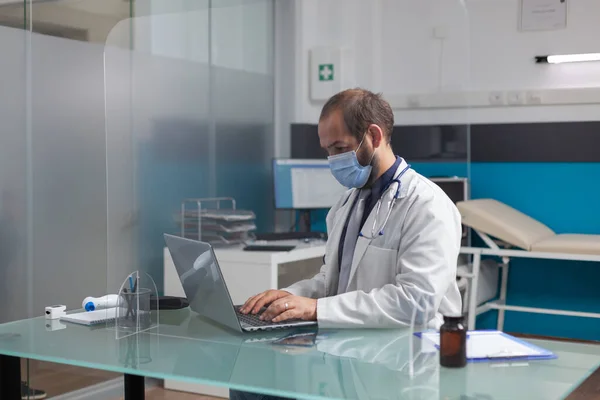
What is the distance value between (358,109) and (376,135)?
0.09 meters

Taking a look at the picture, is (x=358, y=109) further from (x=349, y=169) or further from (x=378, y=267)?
(x=378, y=267)

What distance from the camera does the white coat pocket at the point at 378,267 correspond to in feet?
6.75

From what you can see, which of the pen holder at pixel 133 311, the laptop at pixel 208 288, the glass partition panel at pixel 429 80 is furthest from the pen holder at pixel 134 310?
the glass partition panel at pixel 429 80

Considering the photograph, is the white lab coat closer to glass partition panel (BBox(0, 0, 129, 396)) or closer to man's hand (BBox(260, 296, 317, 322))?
man's hand (BBox(260, 296, 317, 322))

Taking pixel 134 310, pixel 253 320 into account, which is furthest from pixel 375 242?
pixel 134 310

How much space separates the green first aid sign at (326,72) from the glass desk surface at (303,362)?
3.16m

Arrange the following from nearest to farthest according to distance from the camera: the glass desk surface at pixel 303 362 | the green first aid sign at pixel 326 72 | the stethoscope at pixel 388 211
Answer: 1. the glass desk surface at pixel 303 362
2. the stethoscope at pixel 388 211
3. the green first aid sign at pixel 326 72

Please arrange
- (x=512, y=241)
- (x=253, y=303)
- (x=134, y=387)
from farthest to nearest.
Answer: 1. (x=512, y=241)
2. (x=253, y=303)
3. (x=134, y=387)

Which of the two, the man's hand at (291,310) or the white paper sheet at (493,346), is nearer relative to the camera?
the white paper sheet at (493,346)

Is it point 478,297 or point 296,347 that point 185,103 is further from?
point 296,347

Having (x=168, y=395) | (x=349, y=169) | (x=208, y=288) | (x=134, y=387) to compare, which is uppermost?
(x=349, y=169)

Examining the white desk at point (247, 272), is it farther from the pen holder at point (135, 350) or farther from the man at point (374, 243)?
the pen holder at point (135, 350)

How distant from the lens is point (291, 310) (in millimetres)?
1894

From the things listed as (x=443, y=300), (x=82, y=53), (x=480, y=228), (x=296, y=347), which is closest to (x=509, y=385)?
(x=296, y=347)
